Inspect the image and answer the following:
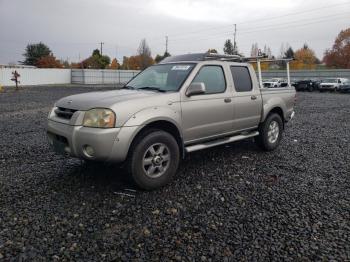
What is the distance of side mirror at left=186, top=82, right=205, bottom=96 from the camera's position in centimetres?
464

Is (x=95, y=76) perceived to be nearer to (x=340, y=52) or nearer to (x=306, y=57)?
(x=340, y=52)

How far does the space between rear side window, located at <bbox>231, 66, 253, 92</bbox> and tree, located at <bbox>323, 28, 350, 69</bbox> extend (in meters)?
68.3

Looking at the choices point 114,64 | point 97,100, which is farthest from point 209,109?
point 114,64

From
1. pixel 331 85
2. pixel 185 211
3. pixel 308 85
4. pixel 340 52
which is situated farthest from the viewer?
pixel 340 52

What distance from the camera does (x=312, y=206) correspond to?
13.0ft

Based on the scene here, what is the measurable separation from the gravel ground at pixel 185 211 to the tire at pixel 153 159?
181 millimetres

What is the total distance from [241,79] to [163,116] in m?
2.21

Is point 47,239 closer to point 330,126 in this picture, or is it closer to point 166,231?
point 166,231

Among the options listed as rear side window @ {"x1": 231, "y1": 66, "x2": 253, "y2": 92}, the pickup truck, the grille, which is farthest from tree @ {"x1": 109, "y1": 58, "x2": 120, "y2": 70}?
the grille

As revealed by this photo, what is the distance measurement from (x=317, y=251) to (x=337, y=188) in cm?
191

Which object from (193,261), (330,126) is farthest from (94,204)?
(330,126)

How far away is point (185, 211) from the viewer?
12.4 ft

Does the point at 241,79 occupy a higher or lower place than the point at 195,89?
higher

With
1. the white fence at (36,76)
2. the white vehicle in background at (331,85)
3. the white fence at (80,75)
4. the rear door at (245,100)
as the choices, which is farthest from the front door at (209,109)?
the white fence at (80,75)
